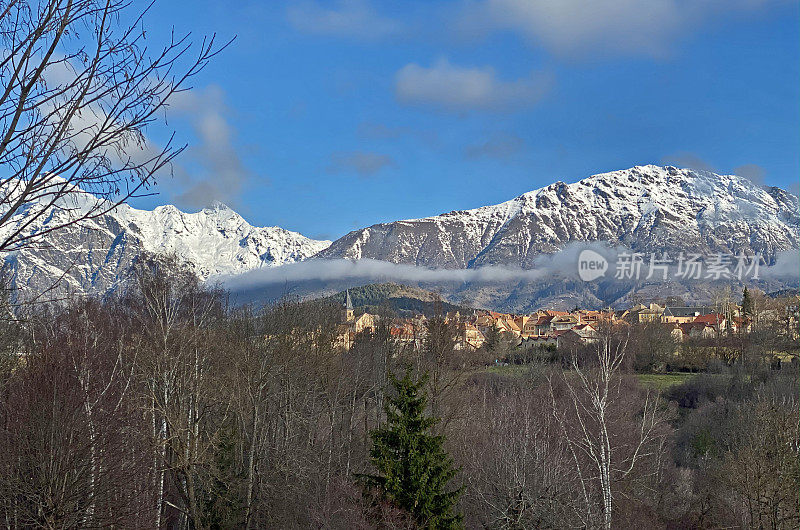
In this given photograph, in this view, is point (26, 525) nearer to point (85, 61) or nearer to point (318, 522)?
point (318, 522)

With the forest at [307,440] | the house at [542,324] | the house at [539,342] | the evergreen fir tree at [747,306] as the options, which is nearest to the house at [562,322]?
the house at [542,324]

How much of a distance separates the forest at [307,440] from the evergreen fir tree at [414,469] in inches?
1.9

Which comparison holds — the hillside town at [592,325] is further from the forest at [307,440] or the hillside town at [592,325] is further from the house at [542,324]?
the house at [542,324]

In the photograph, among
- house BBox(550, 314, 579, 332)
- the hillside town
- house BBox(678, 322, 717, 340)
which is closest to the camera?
the hillside town

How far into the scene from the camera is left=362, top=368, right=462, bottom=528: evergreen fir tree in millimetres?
16172

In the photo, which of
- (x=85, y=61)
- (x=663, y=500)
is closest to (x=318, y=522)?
(x=663, y=500)

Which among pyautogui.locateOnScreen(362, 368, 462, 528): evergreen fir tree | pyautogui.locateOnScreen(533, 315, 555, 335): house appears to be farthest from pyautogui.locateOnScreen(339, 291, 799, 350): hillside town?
pyautogui.locateOnScreen(362, 368, 462, 528): evergreen fir tree

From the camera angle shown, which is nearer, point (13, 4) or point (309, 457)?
point (13, 4)

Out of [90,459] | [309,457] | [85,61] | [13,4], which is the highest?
[13,4]

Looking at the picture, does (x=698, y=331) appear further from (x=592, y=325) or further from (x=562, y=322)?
(x=562, y=322)

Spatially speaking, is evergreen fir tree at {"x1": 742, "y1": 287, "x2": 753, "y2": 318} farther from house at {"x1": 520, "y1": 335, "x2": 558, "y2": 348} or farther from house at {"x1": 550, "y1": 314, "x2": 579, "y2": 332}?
house at {"x1": 550, "y1": 314, "x2": 579, "y2": 332}

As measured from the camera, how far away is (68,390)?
52.6ft

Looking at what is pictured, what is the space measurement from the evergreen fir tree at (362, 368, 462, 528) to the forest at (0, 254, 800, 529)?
5 centimetres

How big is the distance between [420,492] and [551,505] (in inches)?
133
